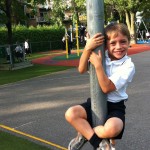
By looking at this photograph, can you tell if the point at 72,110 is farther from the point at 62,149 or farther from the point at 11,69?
the point at 11,69

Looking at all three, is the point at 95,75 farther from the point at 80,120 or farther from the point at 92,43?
the point at 80,120

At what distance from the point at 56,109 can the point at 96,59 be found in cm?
538

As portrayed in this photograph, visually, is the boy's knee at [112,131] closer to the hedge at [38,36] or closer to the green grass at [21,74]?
the green grass at [21,74]

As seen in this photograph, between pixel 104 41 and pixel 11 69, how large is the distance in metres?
18.5

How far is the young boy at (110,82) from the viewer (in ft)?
9.58

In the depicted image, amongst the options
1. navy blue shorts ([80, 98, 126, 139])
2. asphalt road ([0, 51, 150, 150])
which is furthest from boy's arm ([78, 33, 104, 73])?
asphalt road ([0, 51, 150, 150])

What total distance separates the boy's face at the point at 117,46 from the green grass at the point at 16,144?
101 inches

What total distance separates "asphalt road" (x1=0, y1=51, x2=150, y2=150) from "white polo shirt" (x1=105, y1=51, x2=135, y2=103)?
2.11 metres

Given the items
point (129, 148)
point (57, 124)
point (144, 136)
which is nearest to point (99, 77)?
point (129, 148)

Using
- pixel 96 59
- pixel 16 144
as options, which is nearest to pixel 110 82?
pixel 96 59

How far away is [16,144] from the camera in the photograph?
17.9ft

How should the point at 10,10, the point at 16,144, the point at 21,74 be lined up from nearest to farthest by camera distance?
1. the point at 16,144
2. the point at 21,74
3. the point at 10,10

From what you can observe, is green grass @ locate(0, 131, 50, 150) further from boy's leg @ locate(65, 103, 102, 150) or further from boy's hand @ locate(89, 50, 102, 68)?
boy's hand @ locate(89, 50, 102, 68)

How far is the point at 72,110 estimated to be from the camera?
317cm
